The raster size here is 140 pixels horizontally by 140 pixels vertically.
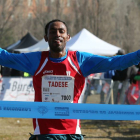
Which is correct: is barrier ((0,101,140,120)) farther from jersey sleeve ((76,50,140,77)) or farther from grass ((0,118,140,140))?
grass ((0,118,140,140))

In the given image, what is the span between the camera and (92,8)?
46.2 metres

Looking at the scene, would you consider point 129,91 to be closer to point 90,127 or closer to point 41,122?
point 90,127

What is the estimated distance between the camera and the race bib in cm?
318

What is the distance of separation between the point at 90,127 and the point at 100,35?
38.1 meters

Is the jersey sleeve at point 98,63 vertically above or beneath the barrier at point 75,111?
above

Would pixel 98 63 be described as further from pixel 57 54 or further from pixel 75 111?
pixel 75 111

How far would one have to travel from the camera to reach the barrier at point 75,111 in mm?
3084

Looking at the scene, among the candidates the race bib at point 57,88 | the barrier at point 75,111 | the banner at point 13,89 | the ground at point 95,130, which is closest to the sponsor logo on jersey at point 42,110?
the barrier at point 75,111

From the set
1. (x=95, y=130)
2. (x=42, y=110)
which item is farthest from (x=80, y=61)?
(x=95, y=130)

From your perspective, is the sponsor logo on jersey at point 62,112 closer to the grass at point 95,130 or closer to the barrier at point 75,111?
the barrier at point 75,111

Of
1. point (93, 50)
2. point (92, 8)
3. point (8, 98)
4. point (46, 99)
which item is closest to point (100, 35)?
point (92, 8)

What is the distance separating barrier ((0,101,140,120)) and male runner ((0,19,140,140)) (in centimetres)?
7

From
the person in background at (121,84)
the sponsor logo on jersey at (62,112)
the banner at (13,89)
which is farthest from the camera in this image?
the banner at (13,89)

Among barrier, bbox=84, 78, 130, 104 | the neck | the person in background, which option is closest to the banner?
barrier, bbox=84, 78, 130, 104
